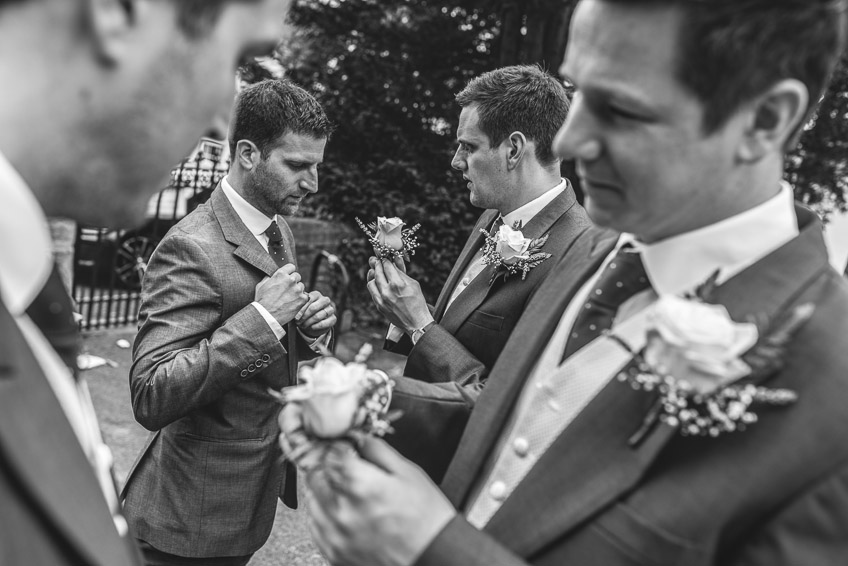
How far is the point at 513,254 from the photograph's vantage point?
2.82 m

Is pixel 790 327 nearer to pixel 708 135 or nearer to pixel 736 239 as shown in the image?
pixel 736 239

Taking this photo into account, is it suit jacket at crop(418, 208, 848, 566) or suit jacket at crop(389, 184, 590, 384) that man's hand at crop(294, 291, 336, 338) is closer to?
suit jacket at crop(389, 184, 590, 384)

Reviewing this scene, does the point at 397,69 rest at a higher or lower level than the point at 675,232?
lower

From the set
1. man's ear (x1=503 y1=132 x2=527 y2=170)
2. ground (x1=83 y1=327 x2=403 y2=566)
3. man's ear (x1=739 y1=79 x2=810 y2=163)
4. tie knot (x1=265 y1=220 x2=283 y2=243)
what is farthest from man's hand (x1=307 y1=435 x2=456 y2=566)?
man's ear (x1=503 y1=132 x2=527 y2=170)

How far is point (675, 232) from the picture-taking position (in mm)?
1483

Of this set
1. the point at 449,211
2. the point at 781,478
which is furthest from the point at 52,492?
the point at 449,211

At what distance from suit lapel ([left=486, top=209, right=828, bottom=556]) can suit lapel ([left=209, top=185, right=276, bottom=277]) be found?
1.68m

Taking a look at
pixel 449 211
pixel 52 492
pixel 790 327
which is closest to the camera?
pixel 52 492

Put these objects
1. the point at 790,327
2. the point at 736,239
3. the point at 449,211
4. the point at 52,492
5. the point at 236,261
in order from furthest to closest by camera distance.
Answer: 1. the point at 449,211
2. the point at 236,261
3. the point at 736,239
4. the point at 790,327
5. the point at 52,492

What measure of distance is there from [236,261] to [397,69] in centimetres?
685

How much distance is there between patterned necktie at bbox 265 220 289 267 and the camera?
304cm

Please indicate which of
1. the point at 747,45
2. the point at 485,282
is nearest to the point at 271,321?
the point at 485,282

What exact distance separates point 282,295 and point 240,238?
32 centimetres

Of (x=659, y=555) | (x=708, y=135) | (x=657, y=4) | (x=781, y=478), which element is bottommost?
(x=659, y=555)
